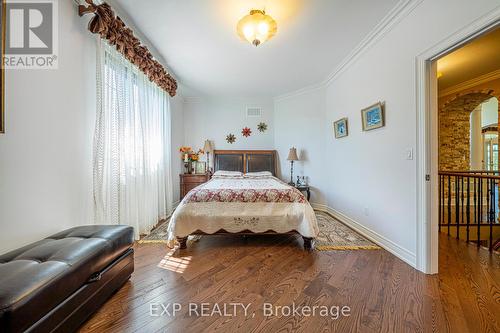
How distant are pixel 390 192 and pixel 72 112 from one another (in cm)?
354

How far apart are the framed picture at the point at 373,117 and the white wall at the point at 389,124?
81 mm

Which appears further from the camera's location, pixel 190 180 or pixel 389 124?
pixel 190 180

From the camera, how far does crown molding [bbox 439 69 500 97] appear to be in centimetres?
381

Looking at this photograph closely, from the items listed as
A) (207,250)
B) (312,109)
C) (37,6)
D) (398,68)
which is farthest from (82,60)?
(312,109)

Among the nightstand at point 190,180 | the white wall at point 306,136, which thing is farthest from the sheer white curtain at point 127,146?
the white wall at point 306,136

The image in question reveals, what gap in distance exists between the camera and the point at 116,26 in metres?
2.20

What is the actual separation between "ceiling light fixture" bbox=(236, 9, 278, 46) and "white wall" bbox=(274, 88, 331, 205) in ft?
8.75

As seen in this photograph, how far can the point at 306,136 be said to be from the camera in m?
4.78

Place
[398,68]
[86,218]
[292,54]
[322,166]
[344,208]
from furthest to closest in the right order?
1. [322,166]
2. [344,208]
3. [292,54]
4. [398,68]
5. [86,218]

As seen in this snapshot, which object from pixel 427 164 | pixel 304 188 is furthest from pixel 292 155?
pixel 427 164

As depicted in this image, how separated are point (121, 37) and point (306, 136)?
379 cm

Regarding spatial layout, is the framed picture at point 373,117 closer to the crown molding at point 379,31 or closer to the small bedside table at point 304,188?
the crown molding at point 379,31

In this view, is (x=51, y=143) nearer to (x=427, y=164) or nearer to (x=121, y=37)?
(x=121, y=37)

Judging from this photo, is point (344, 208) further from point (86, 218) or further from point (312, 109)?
point (86, 218)
